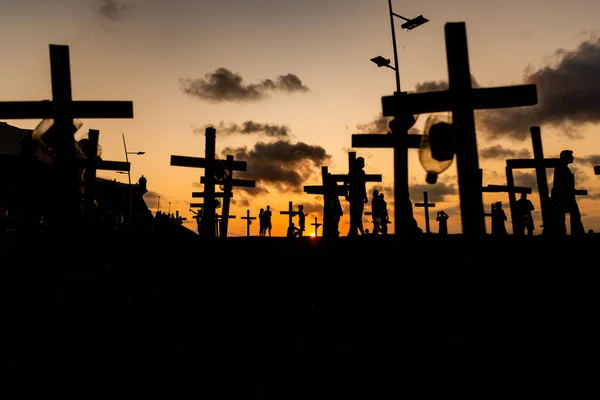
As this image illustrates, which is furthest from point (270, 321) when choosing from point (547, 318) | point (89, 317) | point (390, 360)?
point (547, 318)

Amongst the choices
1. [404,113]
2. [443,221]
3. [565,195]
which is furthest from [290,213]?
[404,113]

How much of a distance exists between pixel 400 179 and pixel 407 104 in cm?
272

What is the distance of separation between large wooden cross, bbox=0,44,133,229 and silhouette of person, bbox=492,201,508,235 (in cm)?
1892

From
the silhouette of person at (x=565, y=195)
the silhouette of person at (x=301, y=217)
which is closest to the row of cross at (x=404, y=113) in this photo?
the silhouette of person at (x=565, y=195)

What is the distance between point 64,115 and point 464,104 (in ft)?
20.5

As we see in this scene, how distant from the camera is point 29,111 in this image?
8766mm

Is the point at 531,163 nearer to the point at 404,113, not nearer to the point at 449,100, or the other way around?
the point at 449,100

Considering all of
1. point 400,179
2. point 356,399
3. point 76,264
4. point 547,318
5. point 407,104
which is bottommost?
point 356,399

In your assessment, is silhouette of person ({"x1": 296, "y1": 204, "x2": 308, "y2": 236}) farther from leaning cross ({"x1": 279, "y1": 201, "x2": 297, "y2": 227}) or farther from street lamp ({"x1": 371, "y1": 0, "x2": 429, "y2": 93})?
street lamp ({"x1": 371, "y1": 0, "x2": 429, "y2": 93})

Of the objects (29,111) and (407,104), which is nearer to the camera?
(407,104)

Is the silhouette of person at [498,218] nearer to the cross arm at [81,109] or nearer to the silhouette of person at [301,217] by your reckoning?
the silhouette of person at [301,217]

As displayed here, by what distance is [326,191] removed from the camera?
19656 mm

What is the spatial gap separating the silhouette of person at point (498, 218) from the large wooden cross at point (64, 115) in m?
18.9

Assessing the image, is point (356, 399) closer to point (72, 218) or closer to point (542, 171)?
point (72, 218)
